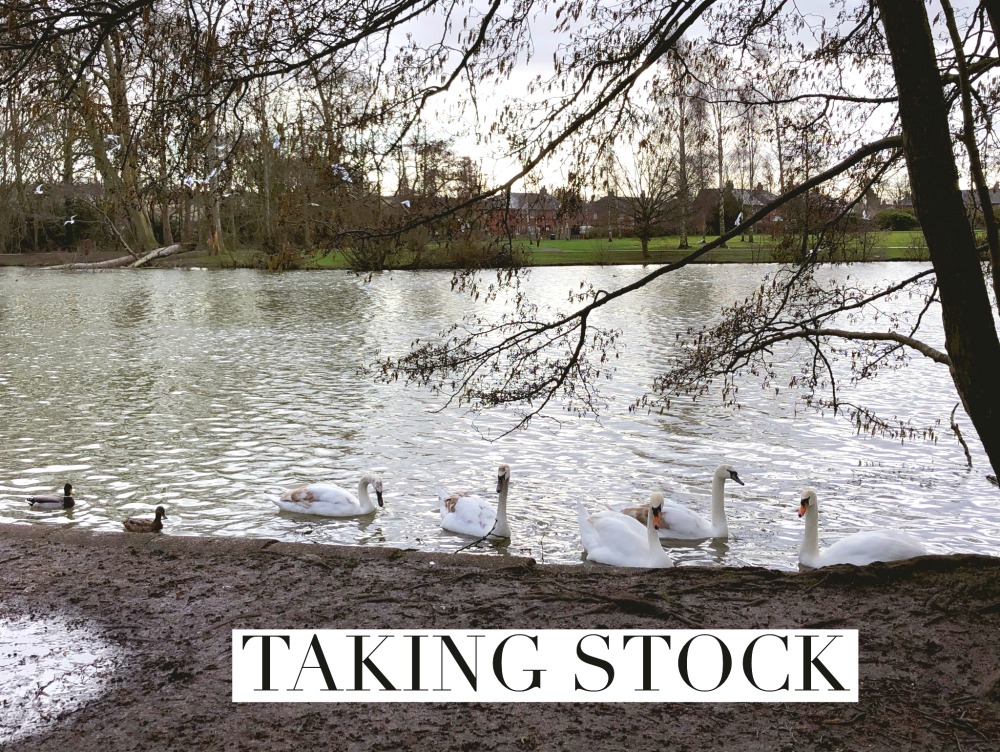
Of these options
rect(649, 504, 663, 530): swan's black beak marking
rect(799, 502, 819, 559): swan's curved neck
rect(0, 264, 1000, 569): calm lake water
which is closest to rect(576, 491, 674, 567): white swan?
rect(649, 504, 663, 530): swan's black beak marking

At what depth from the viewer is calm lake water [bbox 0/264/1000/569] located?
341 inches

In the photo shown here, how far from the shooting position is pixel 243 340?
71.2ft

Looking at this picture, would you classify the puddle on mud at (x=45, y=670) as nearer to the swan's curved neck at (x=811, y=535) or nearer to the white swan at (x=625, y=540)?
the white swan at (x=625, y=540)

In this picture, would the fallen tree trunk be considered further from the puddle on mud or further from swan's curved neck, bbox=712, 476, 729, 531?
the puddle on mud

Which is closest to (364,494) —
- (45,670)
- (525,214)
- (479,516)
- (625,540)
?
(479,516)

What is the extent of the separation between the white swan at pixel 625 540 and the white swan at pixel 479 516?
766mm

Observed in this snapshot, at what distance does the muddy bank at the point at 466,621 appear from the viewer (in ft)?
12.8

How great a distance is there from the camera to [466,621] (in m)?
5.05

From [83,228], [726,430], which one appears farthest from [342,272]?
[726,430]

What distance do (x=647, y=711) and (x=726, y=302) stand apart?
24371 millimetres

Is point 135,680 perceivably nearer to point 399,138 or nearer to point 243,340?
point 399,138

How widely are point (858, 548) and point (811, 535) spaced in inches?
20.2

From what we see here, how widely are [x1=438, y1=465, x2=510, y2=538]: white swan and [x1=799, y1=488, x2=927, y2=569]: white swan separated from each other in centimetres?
249

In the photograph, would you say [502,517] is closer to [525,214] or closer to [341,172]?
[525,214]
